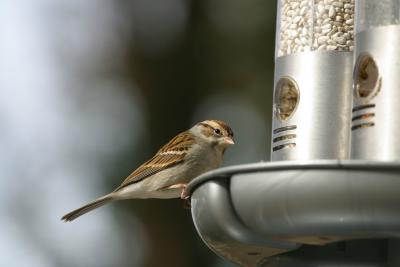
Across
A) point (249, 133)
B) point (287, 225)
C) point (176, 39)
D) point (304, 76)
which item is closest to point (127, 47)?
point (176, 39)

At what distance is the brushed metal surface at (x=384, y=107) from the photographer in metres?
4.54

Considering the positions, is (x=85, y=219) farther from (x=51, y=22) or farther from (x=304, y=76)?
(x=304, y=76)

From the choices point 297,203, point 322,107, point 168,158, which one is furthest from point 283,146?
point 168,158

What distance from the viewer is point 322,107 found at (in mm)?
5031

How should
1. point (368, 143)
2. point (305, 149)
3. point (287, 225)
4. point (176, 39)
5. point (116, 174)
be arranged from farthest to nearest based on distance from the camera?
point (176, 39)
point (116, 174)
point (305, 149)
point (368, 143)
point (287, 225)

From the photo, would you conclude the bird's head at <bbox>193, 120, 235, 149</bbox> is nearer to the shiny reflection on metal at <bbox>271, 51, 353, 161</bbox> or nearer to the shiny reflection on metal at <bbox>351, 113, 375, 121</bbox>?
the shiny reflection on metal at <bbox>271, 51, 353, 161</bbox>

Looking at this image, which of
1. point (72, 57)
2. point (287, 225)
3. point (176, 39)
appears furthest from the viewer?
point (72, 57)

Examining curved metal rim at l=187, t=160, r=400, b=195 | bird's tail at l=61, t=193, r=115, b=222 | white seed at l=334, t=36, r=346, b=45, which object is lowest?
bird's tail at l=61, t=193, r=115, b=222

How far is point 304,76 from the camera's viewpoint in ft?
16.7

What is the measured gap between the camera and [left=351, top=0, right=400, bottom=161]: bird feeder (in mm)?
4559

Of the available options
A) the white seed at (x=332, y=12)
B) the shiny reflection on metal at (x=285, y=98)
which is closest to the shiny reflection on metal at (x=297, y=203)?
the shiny reflection on metal at (x=285, y=98)

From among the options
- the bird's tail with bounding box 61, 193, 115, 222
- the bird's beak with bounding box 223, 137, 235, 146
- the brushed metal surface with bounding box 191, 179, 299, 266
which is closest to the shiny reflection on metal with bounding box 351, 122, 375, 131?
the brushed metal surface with bounding box 191, 179, 299, 266

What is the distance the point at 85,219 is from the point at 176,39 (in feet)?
5.62

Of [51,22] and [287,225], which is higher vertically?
[51,22]
